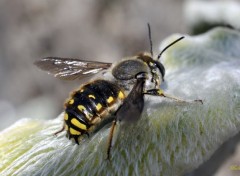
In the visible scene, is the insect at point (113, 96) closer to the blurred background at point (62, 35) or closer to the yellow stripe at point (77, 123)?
the yellow stripe at point (77, 123)

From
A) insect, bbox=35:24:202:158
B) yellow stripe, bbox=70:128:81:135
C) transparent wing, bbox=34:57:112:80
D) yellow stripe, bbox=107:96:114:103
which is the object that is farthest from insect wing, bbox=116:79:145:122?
transparent wing, bbox=34:57:112:80

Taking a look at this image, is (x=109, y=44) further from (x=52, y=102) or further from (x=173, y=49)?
(x=173, y=49)

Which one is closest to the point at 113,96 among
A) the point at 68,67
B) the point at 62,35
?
the point at 68,67

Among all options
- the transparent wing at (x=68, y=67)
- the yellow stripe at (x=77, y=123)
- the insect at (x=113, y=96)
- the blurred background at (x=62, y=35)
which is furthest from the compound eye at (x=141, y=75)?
the blurred background at (x=62, y=35)

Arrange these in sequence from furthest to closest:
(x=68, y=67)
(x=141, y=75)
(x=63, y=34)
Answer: (x=63, y=34) → (x=68, y=67) → (x=141, y=75)

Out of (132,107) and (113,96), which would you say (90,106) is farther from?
(132,107)

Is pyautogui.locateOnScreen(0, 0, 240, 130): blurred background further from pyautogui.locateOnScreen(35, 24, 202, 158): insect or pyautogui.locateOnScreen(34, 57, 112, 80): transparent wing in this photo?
pyautogui.locateOnScreen(35, 24, 202, 158): insect

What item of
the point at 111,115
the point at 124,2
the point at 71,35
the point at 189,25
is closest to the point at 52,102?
the point at 71,35
